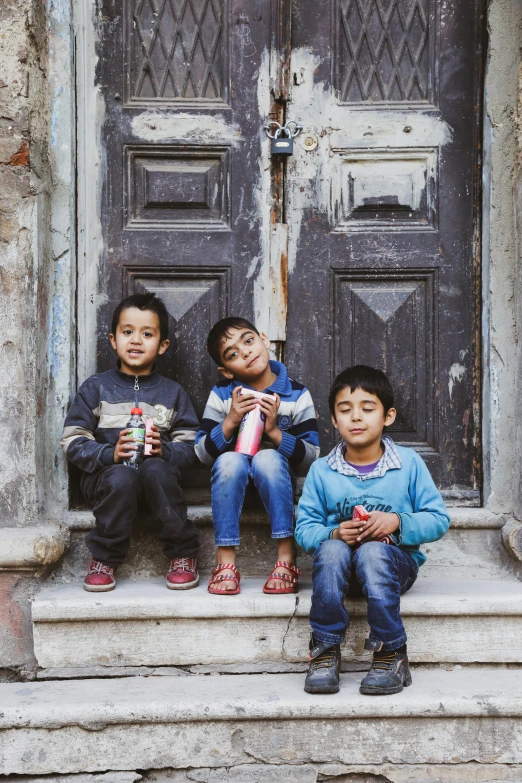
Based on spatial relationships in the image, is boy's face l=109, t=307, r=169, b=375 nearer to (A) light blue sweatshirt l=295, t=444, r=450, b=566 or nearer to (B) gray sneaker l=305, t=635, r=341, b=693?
(A) light blue sweatshirt l=295, t=444, r=450, b=566

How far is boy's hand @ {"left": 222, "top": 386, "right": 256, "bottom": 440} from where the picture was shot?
3.31 m

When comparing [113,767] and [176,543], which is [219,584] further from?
[113,767]

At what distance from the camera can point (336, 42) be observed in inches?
150

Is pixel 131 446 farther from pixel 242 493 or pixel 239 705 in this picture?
pixel 239 705

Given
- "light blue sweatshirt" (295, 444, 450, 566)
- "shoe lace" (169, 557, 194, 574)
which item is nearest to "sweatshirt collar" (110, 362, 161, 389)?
"shoe lace" (169, 557, 194, 574)

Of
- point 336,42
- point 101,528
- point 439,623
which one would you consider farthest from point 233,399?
point 336,42

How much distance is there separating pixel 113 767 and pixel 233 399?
1.37 meters

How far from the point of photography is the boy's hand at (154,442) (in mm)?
3355

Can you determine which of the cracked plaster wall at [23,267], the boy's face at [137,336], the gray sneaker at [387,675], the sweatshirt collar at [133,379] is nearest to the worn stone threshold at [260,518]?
the cracked plaster wall at [23,267]

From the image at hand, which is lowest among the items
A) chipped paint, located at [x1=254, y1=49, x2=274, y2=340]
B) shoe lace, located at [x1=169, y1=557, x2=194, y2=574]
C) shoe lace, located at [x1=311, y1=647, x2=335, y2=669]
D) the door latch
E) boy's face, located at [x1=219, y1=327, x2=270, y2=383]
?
shoe lace, located at [x1=311, y1=647, x2=335, y2=669]

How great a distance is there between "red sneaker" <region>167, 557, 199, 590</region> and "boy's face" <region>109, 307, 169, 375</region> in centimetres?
82

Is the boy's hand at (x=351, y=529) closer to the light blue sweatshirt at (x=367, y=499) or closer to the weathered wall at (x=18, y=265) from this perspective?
the light blue sweatshirt at (x=367, y=499)

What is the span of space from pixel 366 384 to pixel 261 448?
2.24 feet

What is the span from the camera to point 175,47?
379cm
